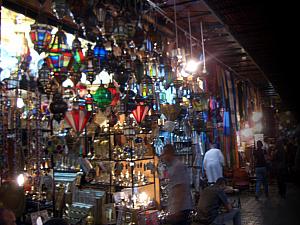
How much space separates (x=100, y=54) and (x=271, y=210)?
552 centimetres

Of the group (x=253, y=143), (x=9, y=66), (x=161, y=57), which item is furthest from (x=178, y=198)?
(x=253, y=143)

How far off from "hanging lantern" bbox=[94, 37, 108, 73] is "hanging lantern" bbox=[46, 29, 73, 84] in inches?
8.9

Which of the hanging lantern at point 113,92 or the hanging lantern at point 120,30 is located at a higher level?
the hanging lantern at point 120,30

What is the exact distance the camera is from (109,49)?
107 inches

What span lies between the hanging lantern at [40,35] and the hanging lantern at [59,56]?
0.08m

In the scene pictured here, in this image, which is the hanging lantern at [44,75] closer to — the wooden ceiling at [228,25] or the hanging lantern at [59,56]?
the hanging lantern at [59,56]

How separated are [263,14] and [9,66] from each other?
10.2ft

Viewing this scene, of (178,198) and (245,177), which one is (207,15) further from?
(245,177)

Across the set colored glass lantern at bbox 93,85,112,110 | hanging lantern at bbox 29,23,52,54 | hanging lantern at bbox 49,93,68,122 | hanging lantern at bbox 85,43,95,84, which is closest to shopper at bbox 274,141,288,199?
colored glass lantern at bbox 93,85,112,110

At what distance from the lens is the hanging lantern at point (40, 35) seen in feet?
7.36

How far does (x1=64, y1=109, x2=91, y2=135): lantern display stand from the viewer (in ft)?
10.8

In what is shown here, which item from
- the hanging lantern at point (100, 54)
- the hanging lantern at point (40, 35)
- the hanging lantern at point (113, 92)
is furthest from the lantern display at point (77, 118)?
the hanging lantern at point (40, 35)

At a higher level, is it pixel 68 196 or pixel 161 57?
pixel 161 57

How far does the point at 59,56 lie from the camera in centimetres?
237
